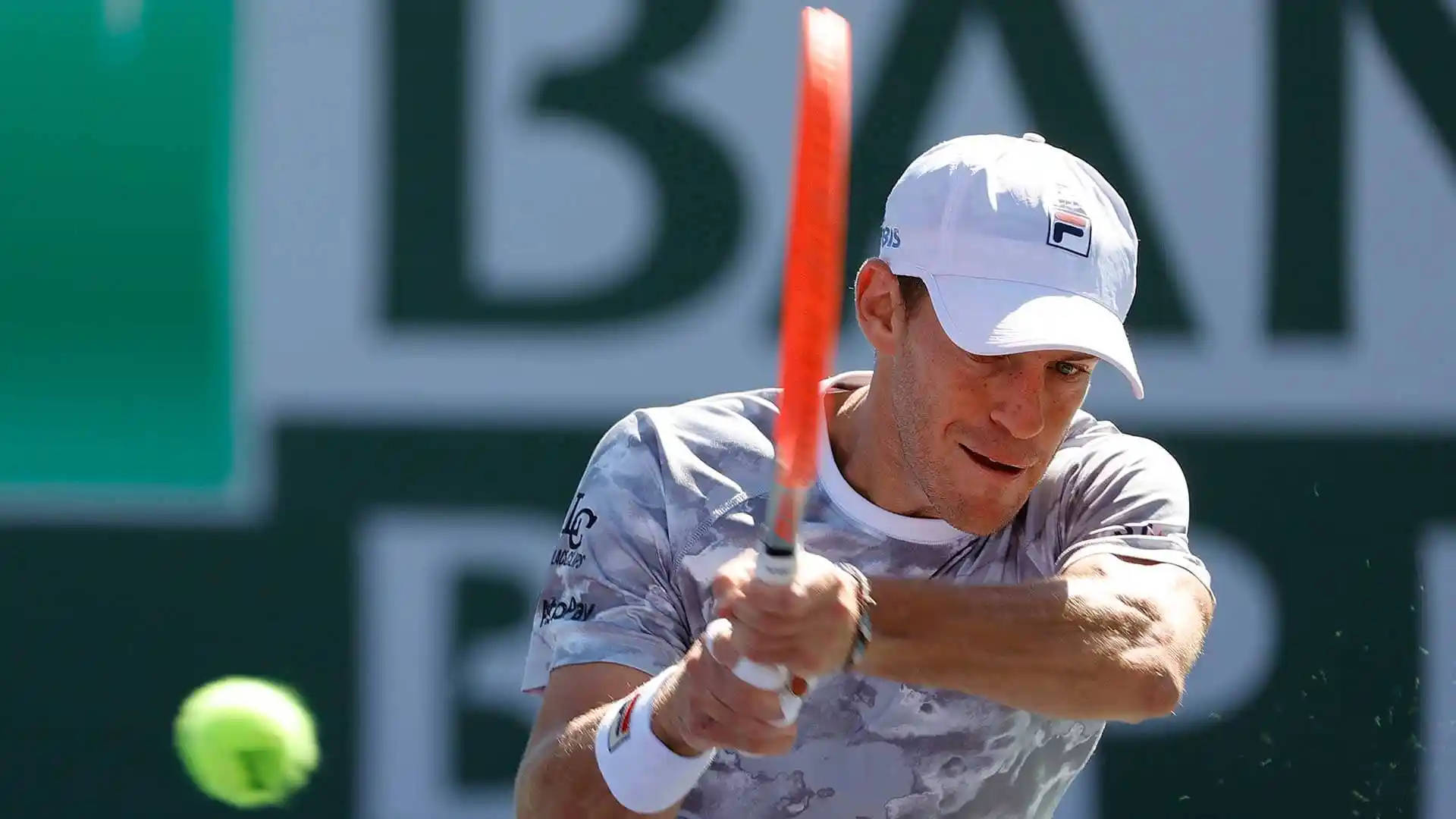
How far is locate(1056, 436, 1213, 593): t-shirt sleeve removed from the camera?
2273mm

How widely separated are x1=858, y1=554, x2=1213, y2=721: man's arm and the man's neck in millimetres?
290

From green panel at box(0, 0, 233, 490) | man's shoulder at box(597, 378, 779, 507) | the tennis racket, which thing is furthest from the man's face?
green panel at box(0, 0, 233, 490)

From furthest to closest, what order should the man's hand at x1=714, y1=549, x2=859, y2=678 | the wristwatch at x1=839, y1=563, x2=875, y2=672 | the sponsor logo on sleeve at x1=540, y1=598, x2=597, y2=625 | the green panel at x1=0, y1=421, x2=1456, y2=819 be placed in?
the green panel at x1=0, y1=421, x2=1456, y2=819 → the sponsor logo on sleeve at x1=540, y1=598, x2=597, y2=625 → the wristwatch at x1=839, y1=563, x2=875, y2=672 → the man's hand at x1=714, y1=549, x2=859, y2=678

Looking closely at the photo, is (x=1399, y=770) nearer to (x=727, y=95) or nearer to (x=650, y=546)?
(x=727, y=95)

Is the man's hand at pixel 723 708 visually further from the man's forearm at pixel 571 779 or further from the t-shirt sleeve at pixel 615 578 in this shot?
the t-shirt sleeve at pixel 615 578

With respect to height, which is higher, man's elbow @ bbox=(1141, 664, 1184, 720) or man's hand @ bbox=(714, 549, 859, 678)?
man's hand @ bbox=(714, 549, 859, 678)

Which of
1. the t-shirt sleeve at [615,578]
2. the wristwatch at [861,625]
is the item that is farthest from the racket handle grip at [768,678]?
the t-shirt sleeve at [615,578]

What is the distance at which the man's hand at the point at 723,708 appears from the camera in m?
1.78

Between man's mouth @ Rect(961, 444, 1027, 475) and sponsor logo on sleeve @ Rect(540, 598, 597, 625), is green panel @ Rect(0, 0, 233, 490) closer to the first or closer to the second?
sponsor logo on sleeve @ Rect(540, 598, 597, 625)

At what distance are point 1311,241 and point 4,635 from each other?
9.61ft

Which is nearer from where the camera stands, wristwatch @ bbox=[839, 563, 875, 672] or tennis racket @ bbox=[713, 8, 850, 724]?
tennis racket @ bbox=[713, 8, 850, 724]

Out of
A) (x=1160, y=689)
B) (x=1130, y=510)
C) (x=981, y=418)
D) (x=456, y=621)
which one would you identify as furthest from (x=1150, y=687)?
(x=456, y=621)

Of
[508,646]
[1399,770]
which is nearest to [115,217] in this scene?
[508,646]

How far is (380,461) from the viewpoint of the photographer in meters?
4.18
